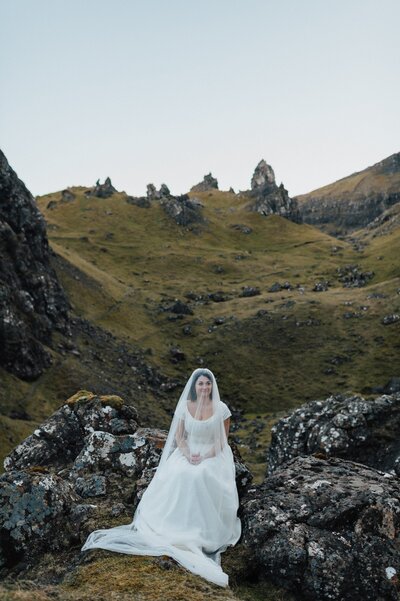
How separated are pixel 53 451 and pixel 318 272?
165042 mm

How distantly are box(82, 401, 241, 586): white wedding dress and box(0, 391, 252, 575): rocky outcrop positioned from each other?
139 cm

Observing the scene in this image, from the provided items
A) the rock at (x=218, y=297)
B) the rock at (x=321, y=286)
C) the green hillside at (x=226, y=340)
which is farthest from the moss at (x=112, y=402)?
the rock at (x=321, y=286)

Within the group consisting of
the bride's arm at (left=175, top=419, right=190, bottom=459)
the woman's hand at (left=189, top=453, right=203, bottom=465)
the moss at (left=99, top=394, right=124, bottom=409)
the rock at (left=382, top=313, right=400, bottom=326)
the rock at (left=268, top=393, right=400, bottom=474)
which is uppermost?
the moss at (left=99, top=394, right=124, bottom=409)

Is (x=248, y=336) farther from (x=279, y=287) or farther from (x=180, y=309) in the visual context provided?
(x=279, y=287)

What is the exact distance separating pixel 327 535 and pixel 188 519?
3.59 m

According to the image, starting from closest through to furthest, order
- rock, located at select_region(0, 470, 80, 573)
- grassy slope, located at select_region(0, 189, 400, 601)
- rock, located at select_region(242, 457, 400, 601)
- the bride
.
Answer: rock, located at select_region(242, 457, 400, 601)
the bride
rock, located at select_region(0, 470, 80, 573)
grassy slope, located at select_region(0, 189, 400, 601)

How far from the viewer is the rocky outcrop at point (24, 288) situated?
2928 inches

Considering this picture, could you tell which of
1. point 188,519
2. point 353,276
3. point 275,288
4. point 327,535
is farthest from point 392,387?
point 353,276

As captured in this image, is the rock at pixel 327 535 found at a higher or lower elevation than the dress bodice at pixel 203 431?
lower

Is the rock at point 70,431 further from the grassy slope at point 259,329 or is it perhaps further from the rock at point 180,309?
the rock at point 180,309

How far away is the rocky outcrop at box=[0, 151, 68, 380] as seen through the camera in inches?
2928

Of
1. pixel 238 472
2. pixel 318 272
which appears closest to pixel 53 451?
pixel 238 472

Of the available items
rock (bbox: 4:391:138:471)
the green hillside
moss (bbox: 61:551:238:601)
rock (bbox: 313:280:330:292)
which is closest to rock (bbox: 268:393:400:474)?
rock (bbox: 4:391:138:471)

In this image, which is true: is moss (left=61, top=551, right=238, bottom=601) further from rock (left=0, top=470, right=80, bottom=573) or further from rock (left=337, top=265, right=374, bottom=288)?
rock (left=337, top=265, right=374, bottom=288)
